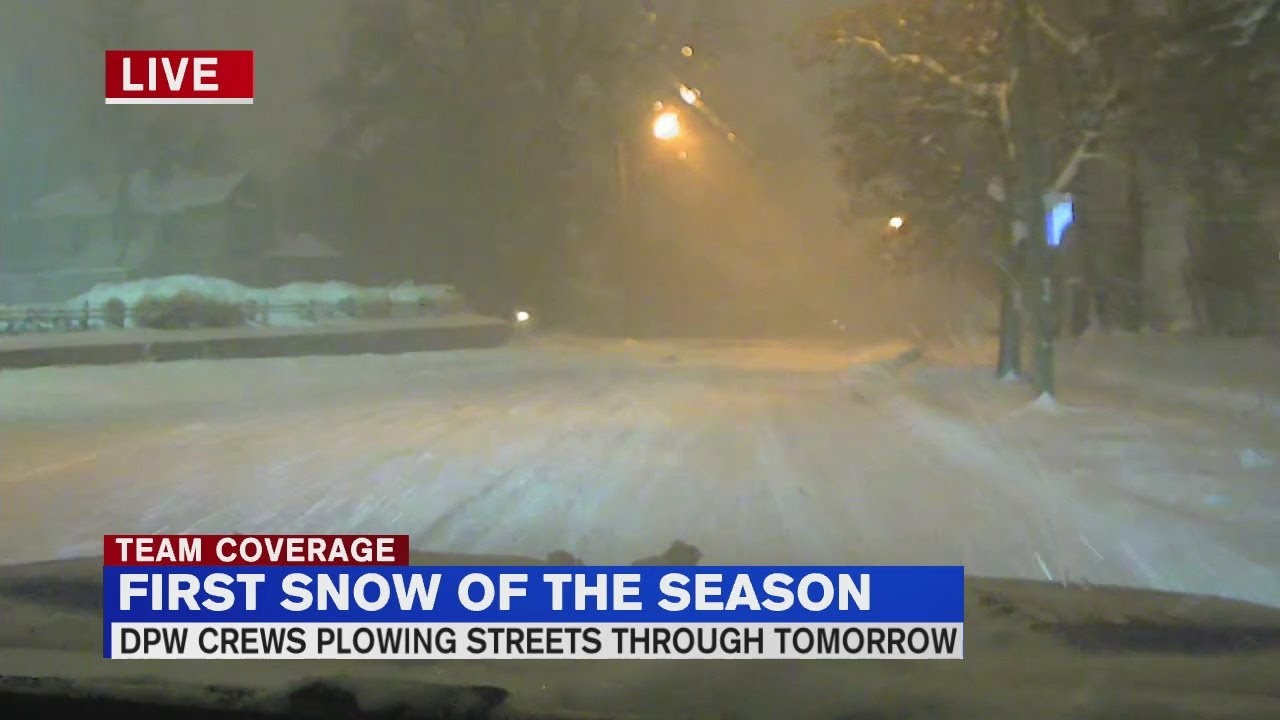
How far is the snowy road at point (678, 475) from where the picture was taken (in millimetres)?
10336

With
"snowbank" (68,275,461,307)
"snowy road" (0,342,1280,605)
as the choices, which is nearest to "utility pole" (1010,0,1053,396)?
"snowy road" (0,342,1280,605)

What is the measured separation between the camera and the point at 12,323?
38.5 meters

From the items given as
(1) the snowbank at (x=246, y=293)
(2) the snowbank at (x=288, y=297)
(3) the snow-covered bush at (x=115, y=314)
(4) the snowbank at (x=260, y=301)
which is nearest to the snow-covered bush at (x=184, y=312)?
(4) the snowbank at (x=260, y=301)

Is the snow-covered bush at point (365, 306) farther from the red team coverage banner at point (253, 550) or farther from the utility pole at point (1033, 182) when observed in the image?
the red team coverage banner at point (253, 550)

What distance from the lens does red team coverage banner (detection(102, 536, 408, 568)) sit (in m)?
9.15

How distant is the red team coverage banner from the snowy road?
1.45 ft

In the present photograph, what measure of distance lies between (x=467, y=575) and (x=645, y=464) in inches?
249

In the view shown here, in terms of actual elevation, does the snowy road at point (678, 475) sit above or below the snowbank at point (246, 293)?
below

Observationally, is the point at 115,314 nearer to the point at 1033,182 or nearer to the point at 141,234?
the point at 1033,182

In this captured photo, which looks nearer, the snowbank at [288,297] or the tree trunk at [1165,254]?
the tree trunk at [1165,254]

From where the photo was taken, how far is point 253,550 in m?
9.80

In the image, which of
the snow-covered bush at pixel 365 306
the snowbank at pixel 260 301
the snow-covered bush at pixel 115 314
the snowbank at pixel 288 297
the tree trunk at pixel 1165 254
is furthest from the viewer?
the snow-covered bush at pixel 365 306

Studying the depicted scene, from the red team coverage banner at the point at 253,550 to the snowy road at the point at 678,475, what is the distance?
441 millimetres

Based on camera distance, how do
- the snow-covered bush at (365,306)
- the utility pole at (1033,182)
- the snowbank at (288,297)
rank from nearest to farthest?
the utility pole at (1033,182) → the snowbank at (288,297) → the snow-covered bush at (365,306)
